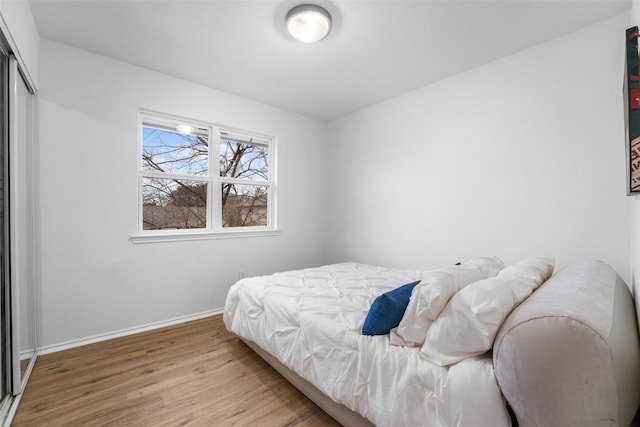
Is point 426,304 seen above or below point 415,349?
above

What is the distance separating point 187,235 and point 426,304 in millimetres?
2707

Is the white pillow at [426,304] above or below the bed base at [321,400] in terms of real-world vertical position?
above

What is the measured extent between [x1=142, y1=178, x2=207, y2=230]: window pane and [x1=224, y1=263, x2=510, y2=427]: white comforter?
1236mm

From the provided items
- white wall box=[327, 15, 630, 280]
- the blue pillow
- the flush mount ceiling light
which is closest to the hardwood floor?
the blue pillow

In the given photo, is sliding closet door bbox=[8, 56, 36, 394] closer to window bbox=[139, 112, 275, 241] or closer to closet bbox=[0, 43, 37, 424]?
closet bbox=[0, 43, 37, 424]

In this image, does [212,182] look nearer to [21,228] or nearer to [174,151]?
[174,151]

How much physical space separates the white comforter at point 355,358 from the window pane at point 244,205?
1300 mm

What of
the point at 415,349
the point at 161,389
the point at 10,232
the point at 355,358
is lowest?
the point at 161,389

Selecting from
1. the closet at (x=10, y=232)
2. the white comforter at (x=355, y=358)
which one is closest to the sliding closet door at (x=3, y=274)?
the closet at (x=10, y=232)

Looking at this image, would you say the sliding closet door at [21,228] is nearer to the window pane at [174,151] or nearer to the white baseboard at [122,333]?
the white baseboard at [122,333]

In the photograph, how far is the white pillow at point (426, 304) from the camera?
4.30 ft

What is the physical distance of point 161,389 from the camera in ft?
6.36

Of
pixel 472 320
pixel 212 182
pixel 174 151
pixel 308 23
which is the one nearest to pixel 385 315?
pixel 472 320

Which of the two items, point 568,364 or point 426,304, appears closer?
point 568,364
